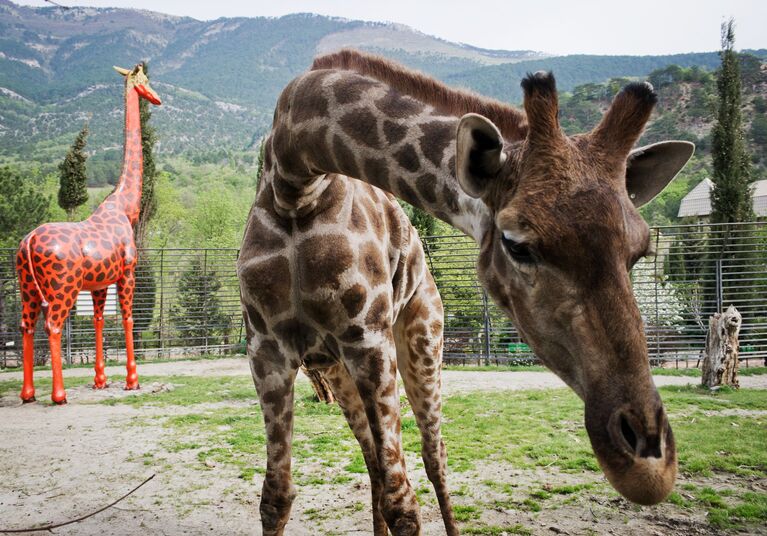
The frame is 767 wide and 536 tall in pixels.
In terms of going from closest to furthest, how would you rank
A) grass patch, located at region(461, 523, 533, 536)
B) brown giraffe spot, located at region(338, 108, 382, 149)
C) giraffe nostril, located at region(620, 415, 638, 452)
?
1. giraffe nostril, located at region(620, 415, 638, 452)
2. brown giraffe spot, located at region(338, 108, 382, 149)
3. grass patch, located at region(461, 523, 533, 536)

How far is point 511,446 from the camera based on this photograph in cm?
532

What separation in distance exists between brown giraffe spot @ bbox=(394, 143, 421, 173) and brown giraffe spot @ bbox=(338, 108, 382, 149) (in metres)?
0.11

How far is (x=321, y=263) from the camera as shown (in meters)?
2.53

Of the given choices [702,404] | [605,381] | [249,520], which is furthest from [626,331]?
[702,404]

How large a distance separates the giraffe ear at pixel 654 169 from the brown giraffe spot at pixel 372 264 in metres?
1.16

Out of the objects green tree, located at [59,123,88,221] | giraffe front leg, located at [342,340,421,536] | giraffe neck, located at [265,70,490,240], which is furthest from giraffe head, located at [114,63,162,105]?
green tree, located at [59,123,88,221]

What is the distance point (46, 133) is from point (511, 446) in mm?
125048

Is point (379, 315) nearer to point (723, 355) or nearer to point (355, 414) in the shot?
point (355, 414)

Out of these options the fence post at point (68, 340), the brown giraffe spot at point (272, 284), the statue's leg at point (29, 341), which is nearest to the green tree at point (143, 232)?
the fence post at point (68, 340)

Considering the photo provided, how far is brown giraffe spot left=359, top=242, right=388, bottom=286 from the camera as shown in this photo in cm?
262

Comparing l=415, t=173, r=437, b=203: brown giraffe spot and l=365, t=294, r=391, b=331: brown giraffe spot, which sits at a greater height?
l=415, t=173, r=437, b=203: brown giraffe spot

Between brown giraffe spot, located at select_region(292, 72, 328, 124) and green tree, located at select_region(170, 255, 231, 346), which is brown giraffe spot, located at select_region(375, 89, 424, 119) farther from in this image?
green tree, located at select_region(170, 255, 231, 346)

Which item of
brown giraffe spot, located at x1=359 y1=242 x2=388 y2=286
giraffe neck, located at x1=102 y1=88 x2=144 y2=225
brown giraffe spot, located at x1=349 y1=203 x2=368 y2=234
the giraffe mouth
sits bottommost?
brown giraffe spot, located at x1=359 y1=242 x2=388 y2=286

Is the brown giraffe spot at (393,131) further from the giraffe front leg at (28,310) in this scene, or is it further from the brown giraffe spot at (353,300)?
the giraffe front leg at (28,310)
